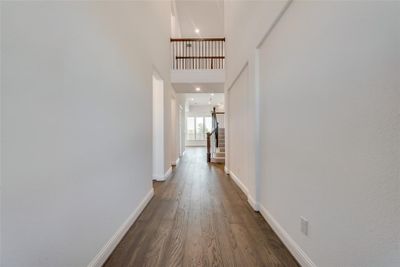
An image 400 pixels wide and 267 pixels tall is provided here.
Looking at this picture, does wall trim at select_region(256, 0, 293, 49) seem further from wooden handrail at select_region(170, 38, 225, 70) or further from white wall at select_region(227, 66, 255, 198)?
wooden handrail at select_region(170, 38, 225, 70)

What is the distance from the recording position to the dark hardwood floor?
4.99 ft

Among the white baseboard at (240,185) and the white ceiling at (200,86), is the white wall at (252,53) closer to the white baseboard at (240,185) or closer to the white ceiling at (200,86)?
the white baseboard at (240,185)

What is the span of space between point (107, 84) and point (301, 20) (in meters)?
1.59

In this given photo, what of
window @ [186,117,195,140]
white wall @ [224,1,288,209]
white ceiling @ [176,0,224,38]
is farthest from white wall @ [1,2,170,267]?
window @ [186,117,195,140]

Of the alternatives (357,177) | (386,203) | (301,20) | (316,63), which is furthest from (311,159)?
(301,20)

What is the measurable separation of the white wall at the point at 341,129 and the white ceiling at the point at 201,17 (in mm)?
5722

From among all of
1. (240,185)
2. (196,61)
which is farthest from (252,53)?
(196,61)

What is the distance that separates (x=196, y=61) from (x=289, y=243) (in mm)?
5541

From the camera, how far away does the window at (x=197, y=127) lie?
12719 mm

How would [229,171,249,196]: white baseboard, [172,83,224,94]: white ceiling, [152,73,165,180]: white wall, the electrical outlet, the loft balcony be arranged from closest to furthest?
the electrical outlet
[229,171,249,196]: white baseboard
[152,73,165,180]: white wall
the loft balcony
[172,83,224,94]: white ceiling

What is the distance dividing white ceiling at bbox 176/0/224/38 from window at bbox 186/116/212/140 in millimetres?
5606

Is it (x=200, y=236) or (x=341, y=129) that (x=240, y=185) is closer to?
(x=200, y=236)

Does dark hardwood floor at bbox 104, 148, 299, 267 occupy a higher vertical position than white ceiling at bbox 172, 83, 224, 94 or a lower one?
lower

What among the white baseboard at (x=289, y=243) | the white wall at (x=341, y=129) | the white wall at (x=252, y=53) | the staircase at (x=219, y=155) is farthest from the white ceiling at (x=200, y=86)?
the white baseboard at (x=289, y=243)
